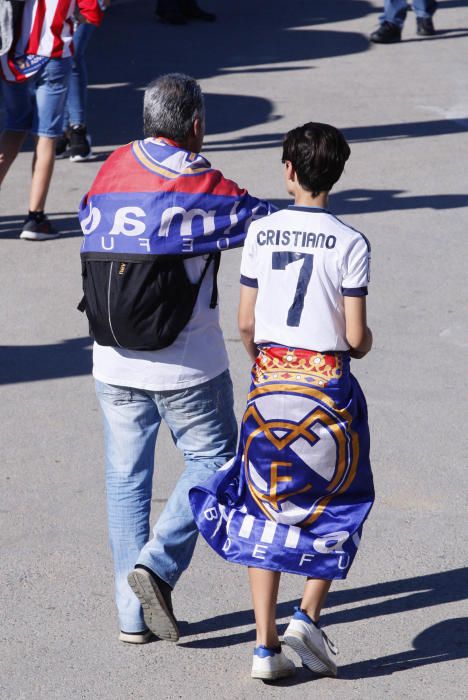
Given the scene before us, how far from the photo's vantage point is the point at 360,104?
10945 mm

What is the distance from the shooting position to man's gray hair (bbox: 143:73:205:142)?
138 inches

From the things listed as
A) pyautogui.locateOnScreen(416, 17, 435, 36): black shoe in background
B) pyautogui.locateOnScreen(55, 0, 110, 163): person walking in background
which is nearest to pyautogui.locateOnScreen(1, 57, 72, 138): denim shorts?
pyautogui.locateOnScreen(55, 0, 110, 163): person walking in background

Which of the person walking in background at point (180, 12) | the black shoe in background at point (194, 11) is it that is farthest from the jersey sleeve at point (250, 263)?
the black shoe in background at point (194, 11)

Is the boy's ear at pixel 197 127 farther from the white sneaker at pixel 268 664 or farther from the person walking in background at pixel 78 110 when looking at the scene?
the person walking in background at pixel 78 110

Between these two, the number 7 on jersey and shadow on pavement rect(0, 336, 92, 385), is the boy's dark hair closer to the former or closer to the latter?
the number 7 on jersey

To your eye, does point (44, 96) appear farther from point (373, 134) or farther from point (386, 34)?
point (386, 34)

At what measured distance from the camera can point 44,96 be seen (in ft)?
23.8

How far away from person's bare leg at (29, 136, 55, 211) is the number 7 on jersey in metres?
4.25

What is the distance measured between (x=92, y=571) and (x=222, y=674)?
0.74 meters

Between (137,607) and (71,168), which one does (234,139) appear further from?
(137,607)

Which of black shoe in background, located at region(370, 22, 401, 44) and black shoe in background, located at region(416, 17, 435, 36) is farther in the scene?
black shoe in background, located at region(416, 17, 435, 36)

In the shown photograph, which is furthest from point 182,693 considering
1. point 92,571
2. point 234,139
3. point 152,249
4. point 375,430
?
point 234,139

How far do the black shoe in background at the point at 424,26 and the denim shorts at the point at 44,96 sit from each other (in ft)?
23.7

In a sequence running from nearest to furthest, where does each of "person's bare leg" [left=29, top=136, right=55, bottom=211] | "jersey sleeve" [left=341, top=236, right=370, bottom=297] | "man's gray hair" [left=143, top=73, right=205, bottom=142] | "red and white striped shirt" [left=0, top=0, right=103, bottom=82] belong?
"jersey sleeve" [left=341, top=236, right=370, bottom=297] < "man's gray hair" [left=143, top=73, right=205, bottom=142] < "red and white striped shirt" [left=0, top=0, right=103, bottom=82] < "person's bare leg" [left=29, top=136, right=55, bottom=211]
